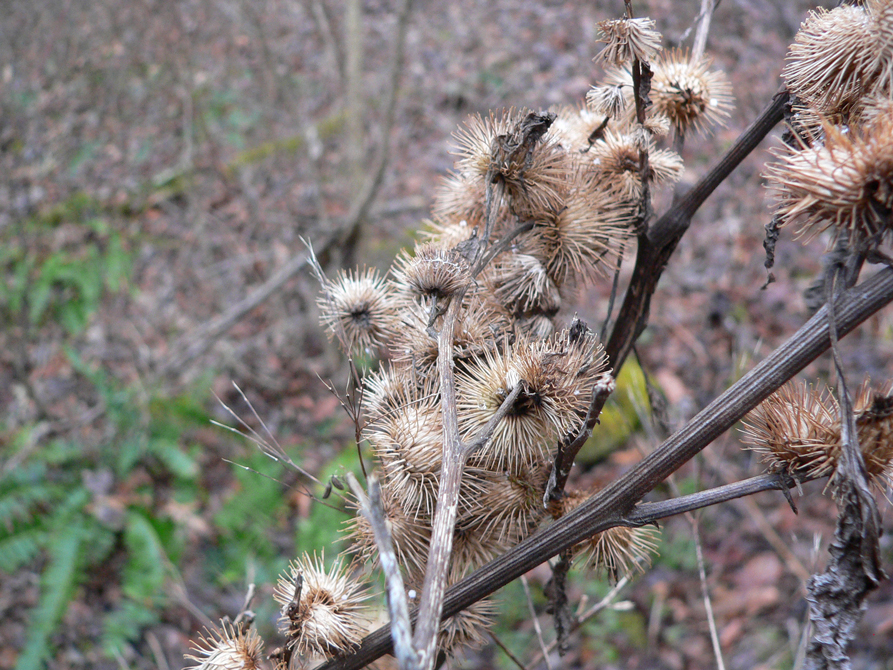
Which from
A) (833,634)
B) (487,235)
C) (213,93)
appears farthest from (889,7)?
(213,93)

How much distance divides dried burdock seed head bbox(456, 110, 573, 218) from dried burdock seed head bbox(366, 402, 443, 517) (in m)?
0.42

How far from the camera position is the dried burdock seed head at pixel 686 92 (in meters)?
1.28

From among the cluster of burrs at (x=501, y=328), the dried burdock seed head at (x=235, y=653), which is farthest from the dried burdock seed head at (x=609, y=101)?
the dried burdock seed head at (x=235, y=653)

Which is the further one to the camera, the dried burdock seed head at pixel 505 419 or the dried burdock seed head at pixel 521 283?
the dried burdock seed head at pixel 521 283

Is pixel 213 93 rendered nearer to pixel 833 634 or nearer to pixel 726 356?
pixel 726 356

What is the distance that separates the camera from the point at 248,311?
4.43 m

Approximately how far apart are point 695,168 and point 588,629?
3.79 metres

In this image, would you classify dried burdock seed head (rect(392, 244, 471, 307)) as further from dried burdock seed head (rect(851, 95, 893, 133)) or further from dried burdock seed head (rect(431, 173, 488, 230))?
dried burdock seed head (rect(851, 95, 893, 133))

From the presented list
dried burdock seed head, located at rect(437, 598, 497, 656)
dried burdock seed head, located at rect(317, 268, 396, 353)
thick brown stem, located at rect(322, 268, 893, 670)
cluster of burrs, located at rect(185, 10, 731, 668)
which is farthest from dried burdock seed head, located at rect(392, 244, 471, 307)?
dried burdock seed head, located at rect(437, 598, 497, 656)

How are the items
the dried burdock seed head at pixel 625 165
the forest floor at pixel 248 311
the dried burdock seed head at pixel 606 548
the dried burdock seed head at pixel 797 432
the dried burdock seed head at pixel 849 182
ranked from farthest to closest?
1. the forest floor at pixel 248 311
2. the dried burdock seed head at pixel 625 165
3. the dried burdock seed head at pixel 606 548
4. the dried burdock seed head at pixel 797 432
5. the dried burdock seed head at pixel 849 182

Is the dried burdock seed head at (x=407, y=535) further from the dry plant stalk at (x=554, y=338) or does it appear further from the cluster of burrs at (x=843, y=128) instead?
the cluster of burrs at (x=843, y=128)

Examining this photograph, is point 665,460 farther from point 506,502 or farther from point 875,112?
point 875,112

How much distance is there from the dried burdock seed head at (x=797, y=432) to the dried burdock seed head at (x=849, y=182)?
25 centimetres

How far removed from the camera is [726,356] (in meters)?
4.25
